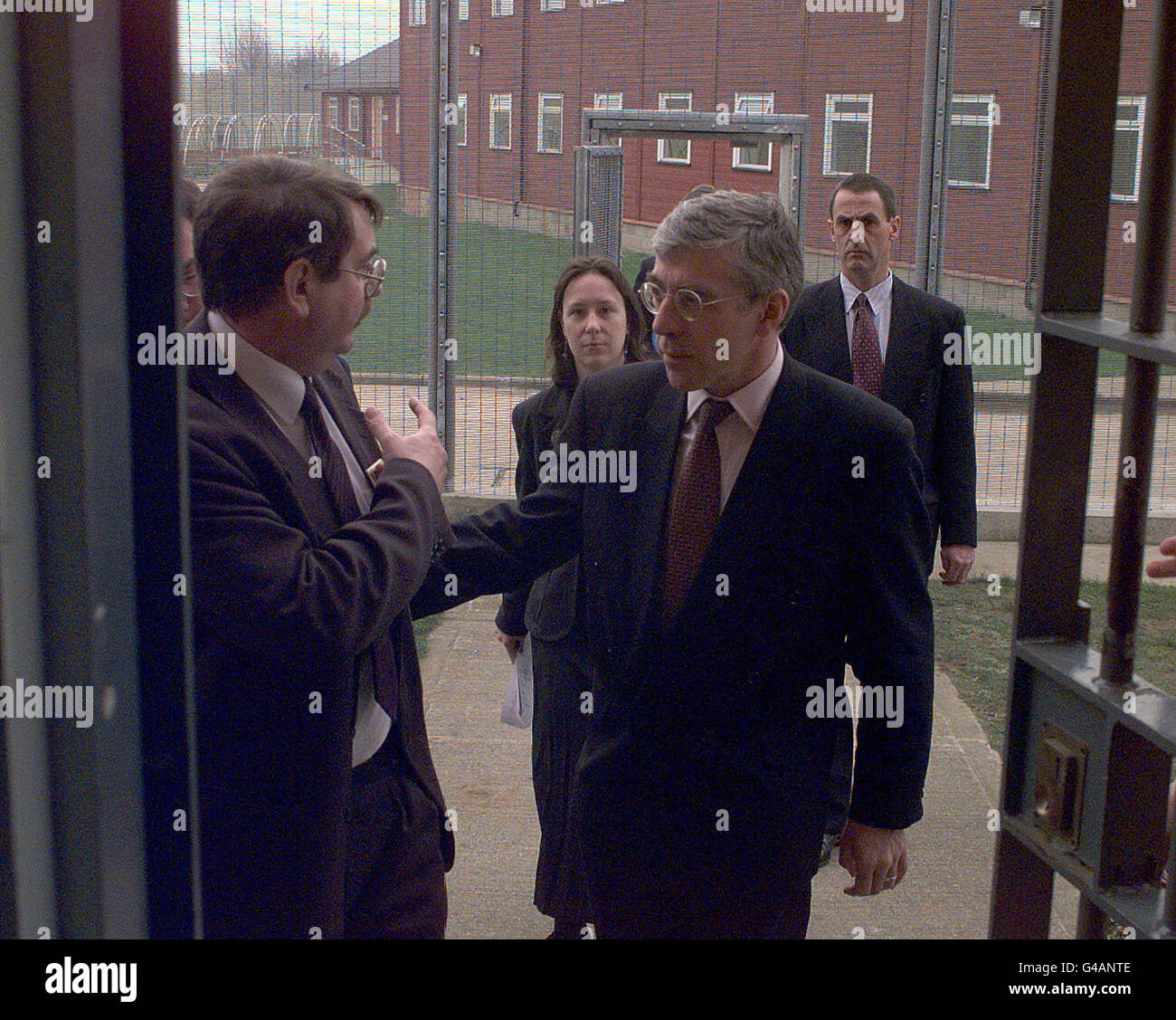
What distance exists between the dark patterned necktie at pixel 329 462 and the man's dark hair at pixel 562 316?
192cm

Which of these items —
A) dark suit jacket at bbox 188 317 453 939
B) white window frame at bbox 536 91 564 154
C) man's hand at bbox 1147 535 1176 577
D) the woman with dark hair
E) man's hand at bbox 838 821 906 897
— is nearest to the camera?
man's hand at bbox 1147 535 1176 577

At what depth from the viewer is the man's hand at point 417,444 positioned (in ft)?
8.49

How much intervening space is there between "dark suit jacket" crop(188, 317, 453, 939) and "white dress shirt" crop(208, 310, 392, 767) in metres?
0.04

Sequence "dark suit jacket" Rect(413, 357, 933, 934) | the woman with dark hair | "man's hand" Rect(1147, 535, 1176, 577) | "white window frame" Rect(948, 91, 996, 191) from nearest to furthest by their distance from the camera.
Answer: "man's hand" Rect(1147, 535, 1176, 577)
"dark suit jacket" Rect(413, 357, 933, 934)
the woman with dark hair
"white window frame" Rect(948, 91, 996, 191)

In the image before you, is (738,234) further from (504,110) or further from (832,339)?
(504,110)

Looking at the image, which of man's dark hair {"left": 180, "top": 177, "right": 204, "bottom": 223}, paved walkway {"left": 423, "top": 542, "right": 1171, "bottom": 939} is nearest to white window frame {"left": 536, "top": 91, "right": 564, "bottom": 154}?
paved walkway {"left": 423, "top": 542, "right": 1171, "bottom": 939}

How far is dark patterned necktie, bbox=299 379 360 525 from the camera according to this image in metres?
2.55

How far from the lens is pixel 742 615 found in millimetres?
2797

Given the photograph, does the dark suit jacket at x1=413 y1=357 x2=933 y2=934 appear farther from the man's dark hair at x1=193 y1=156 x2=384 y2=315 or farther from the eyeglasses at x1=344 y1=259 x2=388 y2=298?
the man's dark hair at x1=193 y1=156 x2=384 y2=315

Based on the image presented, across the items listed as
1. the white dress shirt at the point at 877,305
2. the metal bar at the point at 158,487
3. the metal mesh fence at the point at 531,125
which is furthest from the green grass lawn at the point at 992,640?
the metal bar at the point at 158,487

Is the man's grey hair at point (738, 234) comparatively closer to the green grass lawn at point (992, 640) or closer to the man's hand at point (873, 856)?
the man's hand at point (873, 856)

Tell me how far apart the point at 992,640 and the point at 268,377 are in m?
6.06

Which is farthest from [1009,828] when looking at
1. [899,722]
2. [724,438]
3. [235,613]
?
[235,613]

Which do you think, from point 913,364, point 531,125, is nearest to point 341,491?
point 913,364
